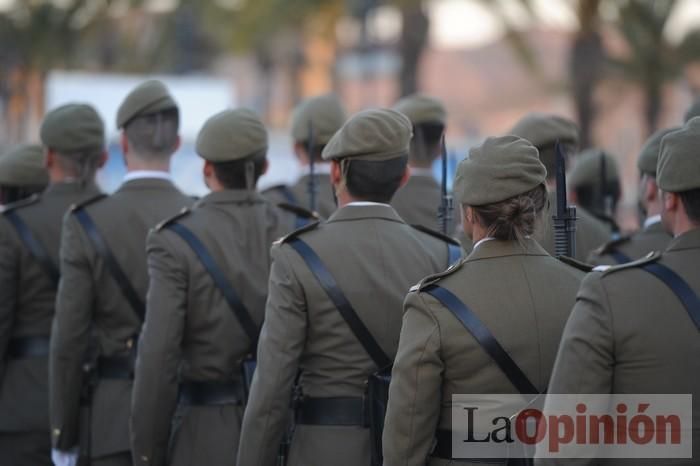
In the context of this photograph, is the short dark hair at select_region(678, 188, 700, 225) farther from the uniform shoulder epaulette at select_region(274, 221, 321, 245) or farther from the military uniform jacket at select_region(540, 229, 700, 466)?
the uniform shoulder epaulette at select_region(274, 221, 321, 245)

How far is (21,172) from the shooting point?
6.23m

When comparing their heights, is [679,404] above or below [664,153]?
below

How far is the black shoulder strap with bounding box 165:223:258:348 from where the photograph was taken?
4.63 m

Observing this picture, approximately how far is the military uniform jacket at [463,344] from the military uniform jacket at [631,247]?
1654 mm

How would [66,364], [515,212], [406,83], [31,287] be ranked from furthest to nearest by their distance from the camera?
[406,83]
[31,287]
[66,364]
[515,212]

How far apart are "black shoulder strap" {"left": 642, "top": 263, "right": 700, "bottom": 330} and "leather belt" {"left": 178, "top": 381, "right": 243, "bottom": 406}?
2011 millimetres

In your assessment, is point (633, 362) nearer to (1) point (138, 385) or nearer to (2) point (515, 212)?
(2) point (515, 212)

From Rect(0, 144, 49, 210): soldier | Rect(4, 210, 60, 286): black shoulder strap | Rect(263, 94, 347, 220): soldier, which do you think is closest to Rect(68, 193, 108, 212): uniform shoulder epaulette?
Rect(4, 210, 60, 286): black shoulder strap

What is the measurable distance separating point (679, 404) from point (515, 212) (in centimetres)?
72

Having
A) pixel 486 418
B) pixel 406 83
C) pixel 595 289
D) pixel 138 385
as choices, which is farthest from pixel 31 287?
pixel 406 83

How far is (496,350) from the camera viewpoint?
336cm

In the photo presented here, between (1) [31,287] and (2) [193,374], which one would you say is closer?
(2) [193,374]

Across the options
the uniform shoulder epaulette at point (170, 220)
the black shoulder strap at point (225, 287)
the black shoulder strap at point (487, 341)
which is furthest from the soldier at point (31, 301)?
the black shoulder strap at point (487, 341)

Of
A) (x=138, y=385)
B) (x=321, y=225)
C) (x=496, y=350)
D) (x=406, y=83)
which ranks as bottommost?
(x=138, y=385)
